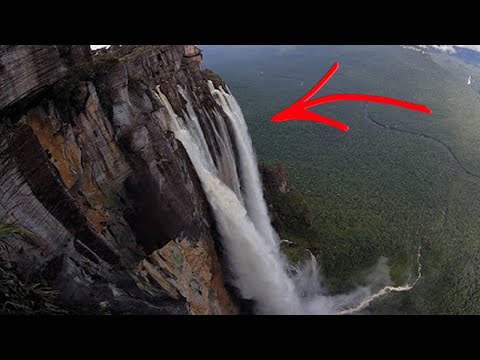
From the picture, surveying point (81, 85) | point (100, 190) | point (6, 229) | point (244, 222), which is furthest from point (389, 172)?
point (6, 229)

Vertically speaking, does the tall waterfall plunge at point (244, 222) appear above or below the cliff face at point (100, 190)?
below

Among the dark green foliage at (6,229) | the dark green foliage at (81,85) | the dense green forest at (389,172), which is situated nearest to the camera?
the dark green foliage at (6,229)

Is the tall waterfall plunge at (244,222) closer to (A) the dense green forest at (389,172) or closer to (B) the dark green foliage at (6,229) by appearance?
(A) the dense green forest at (389,172)

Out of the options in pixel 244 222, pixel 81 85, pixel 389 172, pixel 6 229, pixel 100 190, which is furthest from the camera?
pixel 389 172

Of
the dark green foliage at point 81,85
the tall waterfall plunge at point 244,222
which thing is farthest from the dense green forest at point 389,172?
the dark green foliage at point 81,85

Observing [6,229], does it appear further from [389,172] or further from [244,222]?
[389,172]

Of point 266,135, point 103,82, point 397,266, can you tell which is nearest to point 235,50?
point 266,135

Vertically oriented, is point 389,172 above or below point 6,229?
below
